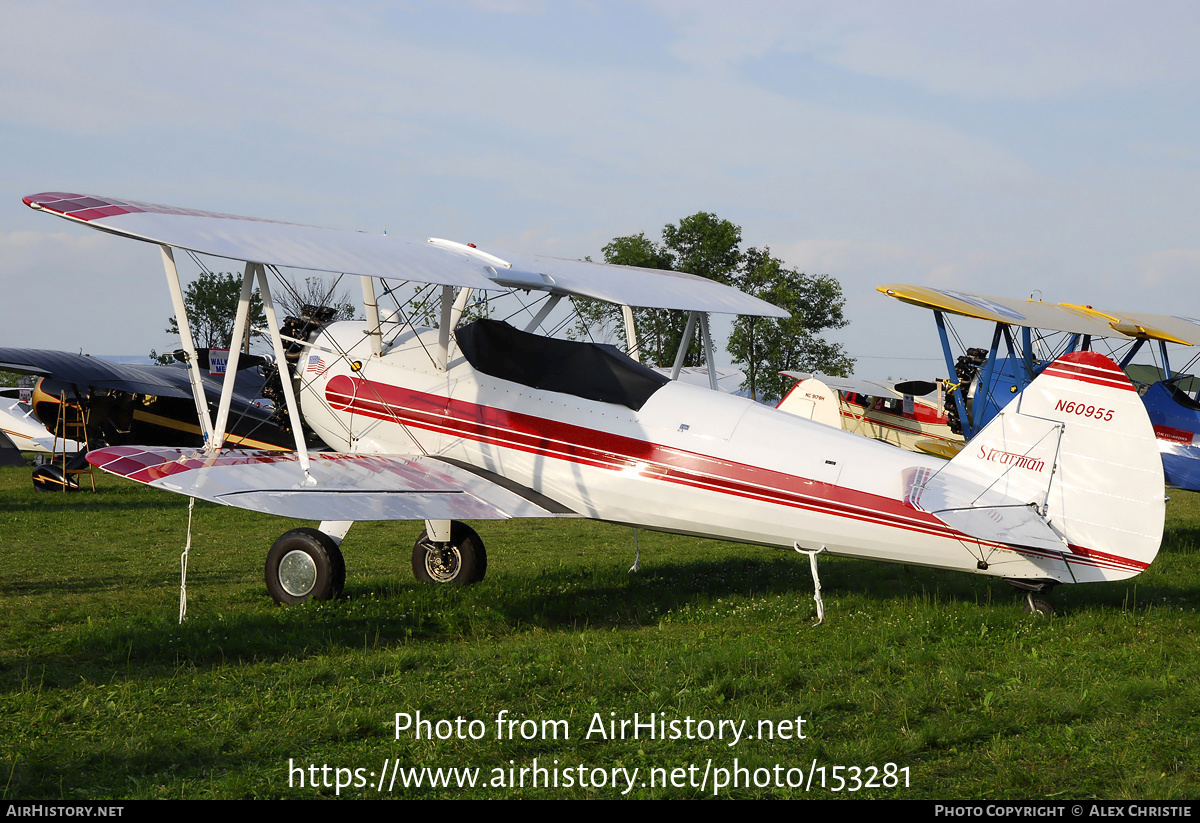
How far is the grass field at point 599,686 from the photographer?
3881 millimetres

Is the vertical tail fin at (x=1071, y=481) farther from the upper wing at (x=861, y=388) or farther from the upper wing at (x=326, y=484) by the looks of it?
the upper wing at (x=861, y=388)

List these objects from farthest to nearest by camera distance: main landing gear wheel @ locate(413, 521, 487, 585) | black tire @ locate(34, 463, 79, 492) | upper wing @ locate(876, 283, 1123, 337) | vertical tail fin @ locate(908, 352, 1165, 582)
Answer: black tire @ locate(34, 463, 79, 492) → upper wing @ locate(876, 283, 1123, 337) → main landing gear wheel @ locate(413, 521, 487, 585) → vertical tail fin @ locate(908, 352, 1165, 582)

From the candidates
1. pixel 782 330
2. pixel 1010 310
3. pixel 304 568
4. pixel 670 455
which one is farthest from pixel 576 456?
pixel 782 330

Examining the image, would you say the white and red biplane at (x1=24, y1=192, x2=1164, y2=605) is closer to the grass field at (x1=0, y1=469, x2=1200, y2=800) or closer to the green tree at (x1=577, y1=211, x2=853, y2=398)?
the grass field at (x1=0, y1=469, x2=1200, y2=800)

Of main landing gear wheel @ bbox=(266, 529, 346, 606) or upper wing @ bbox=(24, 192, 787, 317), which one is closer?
upper wing @ bbox=(24, 192, 787, 317)

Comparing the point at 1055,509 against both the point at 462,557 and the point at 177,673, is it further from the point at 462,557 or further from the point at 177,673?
the point at 177,673

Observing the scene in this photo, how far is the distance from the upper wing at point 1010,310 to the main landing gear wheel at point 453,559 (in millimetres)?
5809

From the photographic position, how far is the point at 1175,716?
4684 mm

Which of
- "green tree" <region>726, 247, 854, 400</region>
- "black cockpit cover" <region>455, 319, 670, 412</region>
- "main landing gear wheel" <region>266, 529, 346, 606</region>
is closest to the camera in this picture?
"main landing gear wheel" <region>266, 529, 346, 606</region>

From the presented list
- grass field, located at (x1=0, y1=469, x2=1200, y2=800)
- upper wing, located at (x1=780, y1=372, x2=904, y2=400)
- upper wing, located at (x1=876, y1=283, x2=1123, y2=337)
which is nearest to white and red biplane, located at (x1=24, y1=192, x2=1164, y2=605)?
grass field, located at (x1=0, y1=469, x2=1200, y2=800)

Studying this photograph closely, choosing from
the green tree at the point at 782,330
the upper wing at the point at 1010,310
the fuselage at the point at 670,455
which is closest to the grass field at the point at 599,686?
the fuselage at the point at 670,455

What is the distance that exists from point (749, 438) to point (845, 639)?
153cm

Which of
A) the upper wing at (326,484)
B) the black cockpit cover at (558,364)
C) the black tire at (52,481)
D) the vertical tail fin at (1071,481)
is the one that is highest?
the black cockpit cover at (558,364)

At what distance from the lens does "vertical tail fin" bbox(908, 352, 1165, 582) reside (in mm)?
5859
